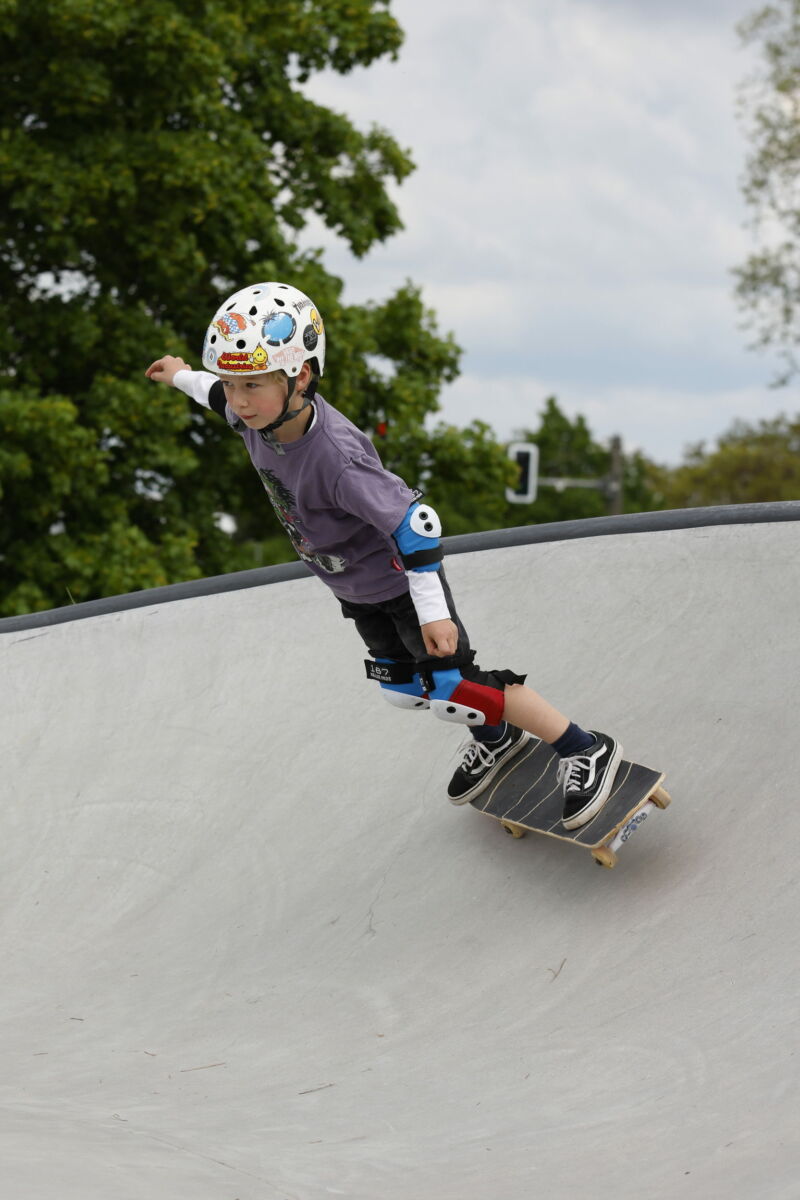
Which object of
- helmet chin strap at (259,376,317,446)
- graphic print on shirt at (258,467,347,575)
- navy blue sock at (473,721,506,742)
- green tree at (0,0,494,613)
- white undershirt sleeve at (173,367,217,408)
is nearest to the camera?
helmet chin strap at (259,376,317,446)

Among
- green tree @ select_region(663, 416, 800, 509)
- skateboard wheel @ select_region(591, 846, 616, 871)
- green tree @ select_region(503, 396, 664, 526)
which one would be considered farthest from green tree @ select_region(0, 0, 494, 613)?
green tree @ select_region(503, 396, 664, 526)

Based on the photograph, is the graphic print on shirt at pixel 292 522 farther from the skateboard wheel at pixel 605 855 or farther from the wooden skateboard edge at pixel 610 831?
the skateboard wheel at pixel 605 855

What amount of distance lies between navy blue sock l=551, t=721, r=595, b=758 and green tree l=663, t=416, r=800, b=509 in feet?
150

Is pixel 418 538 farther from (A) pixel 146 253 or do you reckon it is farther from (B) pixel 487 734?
(A) pixel 146 253

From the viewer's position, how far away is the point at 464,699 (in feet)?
14.6

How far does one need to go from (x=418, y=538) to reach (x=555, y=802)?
139 centimetres

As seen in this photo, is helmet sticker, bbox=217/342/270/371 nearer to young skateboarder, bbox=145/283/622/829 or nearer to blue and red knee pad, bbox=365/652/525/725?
young skateboarder, bbox=145/283/622/829

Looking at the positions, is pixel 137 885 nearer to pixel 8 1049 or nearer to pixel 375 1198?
pixel 8 1049

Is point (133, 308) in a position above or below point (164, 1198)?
above

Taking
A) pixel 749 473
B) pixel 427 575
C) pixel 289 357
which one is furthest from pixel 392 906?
pixel 749 473

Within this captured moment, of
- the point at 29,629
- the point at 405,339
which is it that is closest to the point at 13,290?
the point at 405,339

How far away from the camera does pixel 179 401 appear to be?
15.6 meters

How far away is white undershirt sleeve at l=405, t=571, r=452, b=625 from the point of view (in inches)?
160

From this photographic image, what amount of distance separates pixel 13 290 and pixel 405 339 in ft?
19.5
